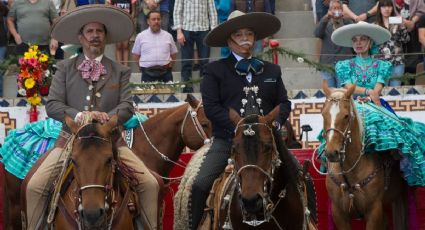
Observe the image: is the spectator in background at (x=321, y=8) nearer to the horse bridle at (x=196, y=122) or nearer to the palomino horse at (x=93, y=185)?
the horse bridle at (x=196, y=122)

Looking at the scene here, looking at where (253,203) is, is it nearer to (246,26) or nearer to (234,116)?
(234,116)

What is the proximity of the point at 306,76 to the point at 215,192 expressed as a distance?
315 inches

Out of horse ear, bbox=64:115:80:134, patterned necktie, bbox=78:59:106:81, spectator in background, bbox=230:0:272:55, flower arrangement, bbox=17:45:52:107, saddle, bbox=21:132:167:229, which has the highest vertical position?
spectator in background, bbox=230:0:272:55

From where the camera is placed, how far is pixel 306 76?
64.6 ft

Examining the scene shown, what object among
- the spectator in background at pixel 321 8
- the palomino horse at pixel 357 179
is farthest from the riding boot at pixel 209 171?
the spectator in background at pixel 321 8

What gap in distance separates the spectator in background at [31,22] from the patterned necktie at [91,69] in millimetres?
8760

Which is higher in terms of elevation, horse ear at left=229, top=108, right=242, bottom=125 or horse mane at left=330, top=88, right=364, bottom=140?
horse ear at left=229, top=108, right=242, bottom=125

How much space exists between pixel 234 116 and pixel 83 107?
1625mm

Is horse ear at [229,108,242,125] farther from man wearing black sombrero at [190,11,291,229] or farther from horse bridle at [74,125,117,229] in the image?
horse bridle at [74,125,117,229]

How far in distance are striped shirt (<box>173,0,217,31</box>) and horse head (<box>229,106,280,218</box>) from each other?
32.2 ft

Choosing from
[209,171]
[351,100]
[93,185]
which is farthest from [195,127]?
[93,185]

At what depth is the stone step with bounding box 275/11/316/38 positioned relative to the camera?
22266mm

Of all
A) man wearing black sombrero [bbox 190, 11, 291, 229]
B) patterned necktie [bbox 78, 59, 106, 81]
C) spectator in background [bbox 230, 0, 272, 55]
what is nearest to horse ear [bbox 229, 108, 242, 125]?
man wearing black sombrero [bbox 190, 11, 291, 229]

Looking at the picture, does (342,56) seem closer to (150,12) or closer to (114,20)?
(150,12)
